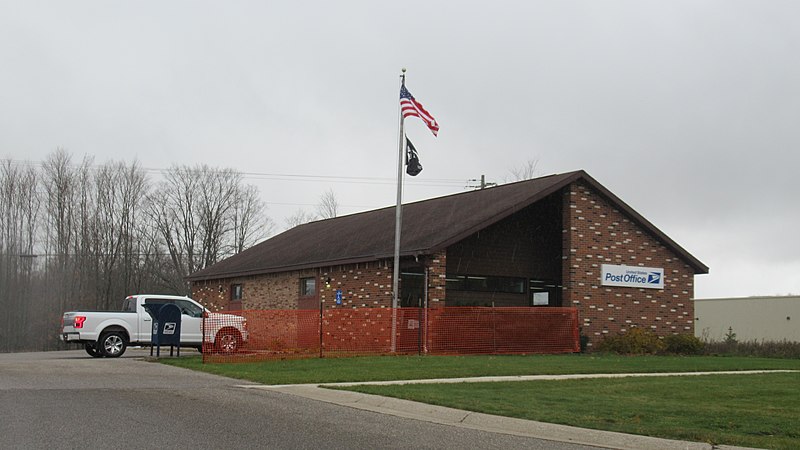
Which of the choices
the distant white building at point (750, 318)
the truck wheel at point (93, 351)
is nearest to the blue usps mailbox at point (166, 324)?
the truck wheel at point (93, 351)

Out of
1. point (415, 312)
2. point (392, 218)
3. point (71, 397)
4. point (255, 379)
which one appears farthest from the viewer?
point (392, 218)

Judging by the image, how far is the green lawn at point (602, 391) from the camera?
11007mm

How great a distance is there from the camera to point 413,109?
26.0 metres

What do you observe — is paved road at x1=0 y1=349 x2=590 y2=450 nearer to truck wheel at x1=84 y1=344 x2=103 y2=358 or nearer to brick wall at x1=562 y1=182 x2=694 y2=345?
truck wheel at x1=84 y1=344 x2=103 y2=358

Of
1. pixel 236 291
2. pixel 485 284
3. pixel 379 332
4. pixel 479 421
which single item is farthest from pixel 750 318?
pixel 479 421

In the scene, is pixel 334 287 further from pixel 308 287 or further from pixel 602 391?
pixel 602 391

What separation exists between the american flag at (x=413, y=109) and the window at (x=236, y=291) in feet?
54.5

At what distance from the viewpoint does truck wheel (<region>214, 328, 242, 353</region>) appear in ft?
75.0

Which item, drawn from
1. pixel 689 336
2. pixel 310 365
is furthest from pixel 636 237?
pixel 310 365

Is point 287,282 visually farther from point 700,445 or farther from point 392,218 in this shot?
point 700,445

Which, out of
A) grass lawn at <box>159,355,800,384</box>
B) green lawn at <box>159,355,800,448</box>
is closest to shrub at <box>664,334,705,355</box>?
grass lawn at <box>159,355,800,384</box>

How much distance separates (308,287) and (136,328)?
964 cm

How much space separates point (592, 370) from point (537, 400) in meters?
6.48

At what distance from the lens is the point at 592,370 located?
64.8 ft
